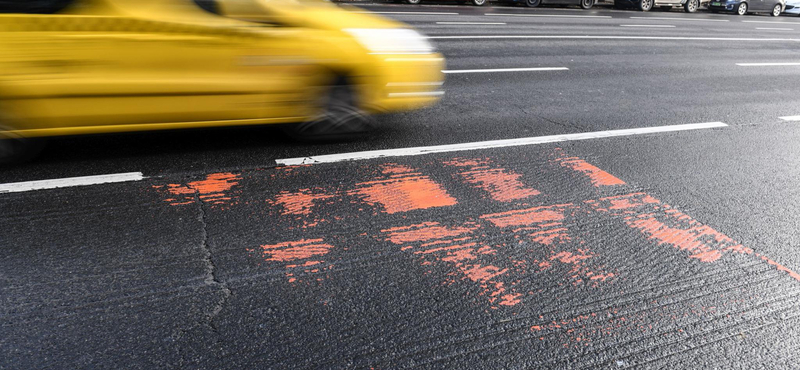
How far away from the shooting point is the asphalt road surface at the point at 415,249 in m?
2.79

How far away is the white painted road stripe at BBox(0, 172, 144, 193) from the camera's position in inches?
161

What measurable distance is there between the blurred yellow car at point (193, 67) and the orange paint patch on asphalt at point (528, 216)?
5.93 ft

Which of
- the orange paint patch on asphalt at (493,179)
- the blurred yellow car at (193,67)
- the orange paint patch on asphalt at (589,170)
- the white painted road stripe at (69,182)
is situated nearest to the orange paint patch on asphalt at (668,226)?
the orange paint patch on asphalt at (589,170)

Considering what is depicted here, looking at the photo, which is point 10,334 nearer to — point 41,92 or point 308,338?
point 308,338

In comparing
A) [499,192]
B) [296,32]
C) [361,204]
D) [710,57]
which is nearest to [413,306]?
[361,204]

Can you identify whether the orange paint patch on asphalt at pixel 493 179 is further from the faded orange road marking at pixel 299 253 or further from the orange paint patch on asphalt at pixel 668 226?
the faded orange road marking at pixel 299 253

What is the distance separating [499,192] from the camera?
455 cm

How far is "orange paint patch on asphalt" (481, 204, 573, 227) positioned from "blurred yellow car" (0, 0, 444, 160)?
181 centimetres

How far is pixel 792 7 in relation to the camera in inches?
1115

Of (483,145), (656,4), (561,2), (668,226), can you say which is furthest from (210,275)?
(656,4)

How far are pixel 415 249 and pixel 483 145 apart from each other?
2.25 metres

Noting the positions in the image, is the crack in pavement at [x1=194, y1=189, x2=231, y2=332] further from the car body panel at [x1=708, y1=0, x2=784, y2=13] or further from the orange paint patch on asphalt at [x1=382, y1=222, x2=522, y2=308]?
the car body panel at [x1=708, y1=0, x2=784, y2=13]

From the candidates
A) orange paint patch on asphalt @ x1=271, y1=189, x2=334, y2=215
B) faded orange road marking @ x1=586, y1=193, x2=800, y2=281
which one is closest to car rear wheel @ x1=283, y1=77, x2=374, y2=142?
orange paint patch on asphalt @ x1=271, y1=189, x2=334, y2=215

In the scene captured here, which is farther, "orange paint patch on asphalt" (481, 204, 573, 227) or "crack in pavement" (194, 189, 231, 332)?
"orange paint patch on asphalt" (481, 204, 573, 227)
